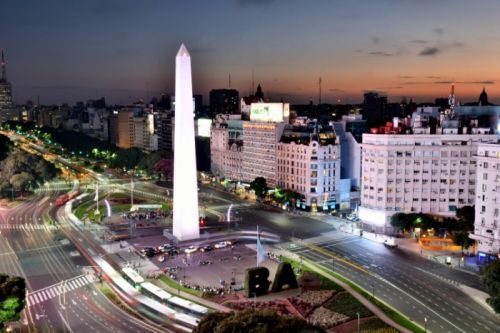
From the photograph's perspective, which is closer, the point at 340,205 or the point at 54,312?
the point at 54,312

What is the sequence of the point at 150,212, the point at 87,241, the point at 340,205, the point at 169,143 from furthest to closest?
the point at 169,143
the point at 340,205
the point at 150,212
the point at 87,241

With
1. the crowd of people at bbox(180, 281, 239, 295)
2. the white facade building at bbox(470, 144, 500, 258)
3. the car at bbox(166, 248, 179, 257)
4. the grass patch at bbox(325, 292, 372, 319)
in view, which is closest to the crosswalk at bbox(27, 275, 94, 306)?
the crowd of people at bbox(180, 281, 239, 295)

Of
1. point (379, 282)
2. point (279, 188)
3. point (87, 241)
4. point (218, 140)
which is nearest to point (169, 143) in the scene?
point (218, 140)

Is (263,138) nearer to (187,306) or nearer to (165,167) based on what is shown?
(165,167)

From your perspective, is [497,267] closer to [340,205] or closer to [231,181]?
[340,205]

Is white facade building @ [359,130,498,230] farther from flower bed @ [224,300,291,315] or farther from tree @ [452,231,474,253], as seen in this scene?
flower bed @ [224,300,291,315]

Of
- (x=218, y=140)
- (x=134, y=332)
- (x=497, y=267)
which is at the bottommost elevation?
(x=134, y=332)

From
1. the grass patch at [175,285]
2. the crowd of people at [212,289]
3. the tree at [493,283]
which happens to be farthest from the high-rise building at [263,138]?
the tree at [493,283]

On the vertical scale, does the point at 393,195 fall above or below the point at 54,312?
above
